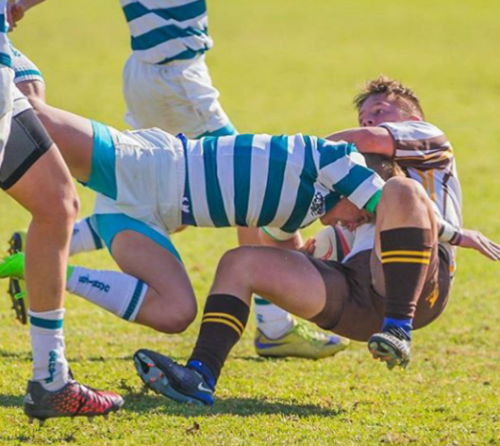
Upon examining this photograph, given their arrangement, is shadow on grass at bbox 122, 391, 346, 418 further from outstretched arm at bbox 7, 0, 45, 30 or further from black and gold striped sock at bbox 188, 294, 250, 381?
outstretched arm at bbox 7, 0, 45, 30

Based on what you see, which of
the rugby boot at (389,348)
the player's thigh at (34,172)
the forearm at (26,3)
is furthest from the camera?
the forearm at (26,3)

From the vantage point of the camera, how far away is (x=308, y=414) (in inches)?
190

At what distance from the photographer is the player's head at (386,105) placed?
583cm

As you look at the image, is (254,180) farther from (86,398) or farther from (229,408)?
(86,398)

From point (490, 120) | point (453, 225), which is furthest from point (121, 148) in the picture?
point (490, 120)

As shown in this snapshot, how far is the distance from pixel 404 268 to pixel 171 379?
3.43 feet

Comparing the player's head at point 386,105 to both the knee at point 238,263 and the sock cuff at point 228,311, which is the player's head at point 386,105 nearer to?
the knee at point 238,263

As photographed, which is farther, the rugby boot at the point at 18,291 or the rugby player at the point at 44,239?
the rugby boot at the point at 18,291

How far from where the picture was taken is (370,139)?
213 inches

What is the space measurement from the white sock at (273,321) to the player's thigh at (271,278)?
110 centimetres

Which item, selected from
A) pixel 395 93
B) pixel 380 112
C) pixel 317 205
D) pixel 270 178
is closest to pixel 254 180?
pixel 270 178

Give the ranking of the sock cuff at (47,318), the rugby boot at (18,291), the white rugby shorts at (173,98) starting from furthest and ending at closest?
the white rugby shorts at (173,98) < the rugby boot at (18,291) < the sock cuff at (47,318)

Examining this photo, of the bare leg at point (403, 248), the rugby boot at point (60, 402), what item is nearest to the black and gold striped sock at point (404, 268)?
the bare leg at point (403, 248)

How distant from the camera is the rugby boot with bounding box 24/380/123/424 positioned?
4352mm
